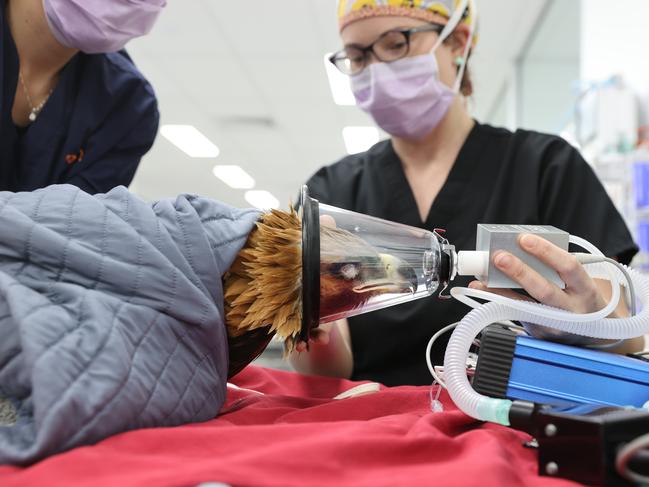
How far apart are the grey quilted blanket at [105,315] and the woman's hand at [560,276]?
308mm

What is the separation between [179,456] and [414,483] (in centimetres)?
19

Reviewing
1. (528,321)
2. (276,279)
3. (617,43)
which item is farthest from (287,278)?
(617,43)

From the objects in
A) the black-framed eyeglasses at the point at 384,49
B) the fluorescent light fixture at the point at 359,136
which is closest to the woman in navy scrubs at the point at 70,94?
the black-framed eyeglasses at the point at 384,49

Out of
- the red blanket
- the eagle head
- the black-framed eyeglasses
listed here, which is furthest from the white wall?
the red blanket

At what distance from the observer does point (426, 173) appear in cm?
124

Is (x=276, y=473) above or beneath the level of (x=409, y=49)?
beneath

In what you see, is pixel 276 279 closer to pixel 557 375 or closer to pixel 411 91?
pixel 557 375

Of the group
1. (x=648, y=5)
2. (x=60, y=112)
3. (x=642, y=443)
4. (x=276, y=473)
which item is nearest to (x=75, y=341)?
(x=276, y=473)

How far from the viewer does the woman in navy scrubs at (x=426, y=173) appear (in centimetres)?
104

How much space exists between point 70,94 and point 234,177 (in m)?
6.06

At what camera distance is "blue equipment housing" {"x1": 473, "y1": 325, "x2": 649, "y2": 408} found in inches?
22.3

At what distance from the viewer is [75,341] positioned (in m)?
0.48

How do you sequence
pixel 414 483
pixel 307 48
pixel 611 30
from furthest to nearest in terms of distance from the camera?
1. pixel 307 48
2. pixel 611 30
3. pixel 414 483

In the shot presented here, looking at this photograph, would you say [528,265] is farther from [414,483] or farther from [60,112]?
[60,112]
